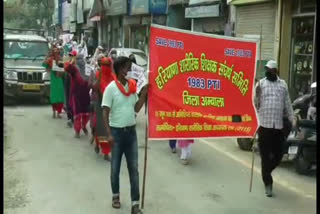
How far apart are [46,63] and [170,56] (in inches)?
313

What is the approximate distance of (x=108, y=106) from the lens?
223 inches

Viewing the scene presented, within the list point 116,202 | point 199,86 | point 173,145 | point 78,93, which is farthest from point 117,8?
point 116,202

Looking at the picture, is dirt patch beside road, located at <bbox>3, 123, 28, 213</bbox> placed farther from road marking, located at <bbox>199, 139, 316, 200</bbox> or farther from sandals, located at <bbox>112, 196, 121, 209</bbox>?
road marking, located at <bbox>199, 139, 316, 200</bbox>

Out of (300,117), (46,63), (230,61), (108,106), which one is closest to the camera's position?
(108,106)

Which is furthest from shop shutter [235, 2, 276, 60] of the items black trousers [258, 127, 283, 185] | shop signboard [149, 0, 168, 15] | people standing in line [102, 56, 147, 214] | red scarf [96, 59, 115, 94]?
people standing in line [102, 56, 147, 214]

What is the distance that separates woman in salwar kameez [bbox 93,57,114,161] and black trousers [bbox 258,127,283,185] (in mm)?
2441

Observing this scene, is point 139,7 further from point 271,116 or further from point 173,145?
point 271,116

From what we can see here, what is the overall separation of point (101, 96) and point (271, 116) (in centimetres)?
289

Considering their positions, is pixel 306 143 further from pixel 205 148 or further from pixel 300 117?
pixel 205 148

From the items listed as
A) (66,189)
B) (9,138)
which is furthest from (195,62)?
(9,138)

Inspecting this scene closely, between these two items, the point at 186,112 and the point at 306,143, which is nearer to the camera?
the point at 186,112

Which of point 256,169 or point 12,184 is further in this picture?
point 256,169

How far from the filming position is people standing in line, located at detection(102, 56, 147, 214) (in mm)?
5645

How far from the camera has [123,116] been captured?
5648 millimetres
